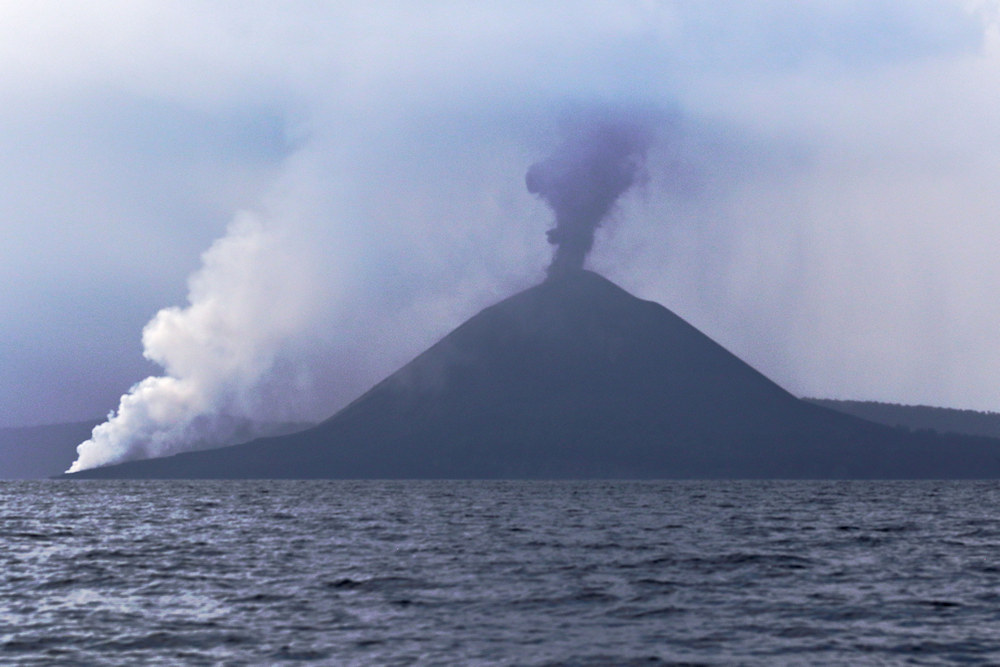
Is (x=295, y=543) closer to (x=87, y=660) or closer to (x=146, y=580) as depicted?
(x=146, y=580)

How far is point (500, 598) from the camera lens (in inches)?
1139

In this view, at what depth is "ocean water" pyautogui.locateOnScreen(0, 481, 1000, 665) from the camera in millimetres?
22125

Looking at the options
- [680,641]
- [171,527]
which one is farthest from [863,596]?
[171,527]

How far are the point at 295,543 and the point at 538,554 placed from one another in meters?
12.1

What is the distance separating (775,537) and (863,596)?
66.4 ft

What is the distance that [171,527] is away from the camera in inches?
2341

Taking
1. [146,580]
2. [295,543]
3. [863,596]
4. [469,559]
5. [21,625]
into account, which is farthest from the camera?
[295,543]

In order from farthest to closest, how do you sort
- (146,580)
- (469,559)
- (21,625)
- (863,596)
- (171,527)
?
(171,527) → (469,559) → (146,580) → (863,596) → (21,625)

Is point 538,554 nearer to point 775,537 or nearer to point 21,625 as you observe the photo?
point 775,537

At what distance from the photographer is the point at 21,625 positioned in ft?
81.4

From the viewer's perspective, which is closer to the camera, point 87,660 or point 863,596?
point 87,660

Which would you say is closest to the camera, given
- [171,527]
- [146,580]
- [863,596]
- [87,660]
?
[87,660]

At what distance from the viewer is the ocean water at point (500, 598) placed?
2212cm

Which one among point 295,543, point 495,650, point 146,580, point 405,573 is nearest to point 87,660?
point 495,650
